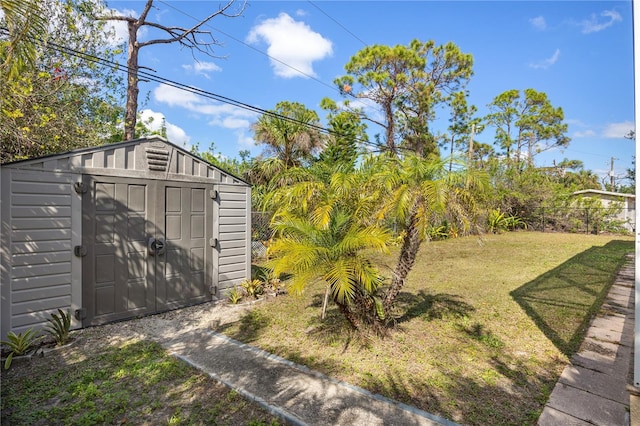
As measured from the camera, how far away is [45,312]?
4.02 meters

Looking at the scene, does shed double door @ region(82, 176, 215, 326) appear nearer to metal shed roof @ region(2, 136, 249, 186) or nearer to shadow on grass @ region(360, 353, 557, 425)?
metal shed roof @ region(2, 136, 249, 186)

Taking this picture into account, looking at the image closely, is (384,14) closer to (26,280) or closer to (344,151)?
(344,151)

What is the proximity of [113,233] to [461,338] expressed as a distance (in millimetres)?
5058

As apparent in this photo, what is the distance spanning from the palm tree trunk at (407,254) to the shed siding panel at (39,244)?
433 cm

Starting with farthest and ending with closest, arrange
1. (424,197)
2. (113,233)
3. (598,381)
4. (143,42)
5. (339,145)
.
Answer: (339,145) → (143,42) → (113,233) → (424,197) → (598,381)

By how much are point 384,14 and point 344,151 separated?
5.27m

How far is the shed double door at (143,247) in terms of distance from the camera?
4383mm

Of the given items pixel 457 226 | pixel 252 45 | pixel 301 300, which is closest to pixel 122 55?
pixel 252 45

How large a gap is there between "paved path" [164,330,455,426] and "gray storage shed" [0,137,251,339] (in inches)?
54.4

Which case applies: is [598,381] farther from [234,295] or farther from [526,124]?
[526,124]

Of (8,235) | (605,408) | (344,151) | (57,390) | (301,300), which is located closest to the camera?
(605,408)

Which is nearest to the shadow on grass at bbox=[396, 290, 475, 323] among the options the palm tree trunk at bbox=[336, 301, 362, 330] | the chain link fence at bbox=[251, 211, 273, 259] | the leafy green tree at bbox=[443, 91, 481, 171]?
the palm tree trunk at bbox=[336, 301, 362, 330]

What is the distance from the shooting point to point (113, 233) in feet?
14.8

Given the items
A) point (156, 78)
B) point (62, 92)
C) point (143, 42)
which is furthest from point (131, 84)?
point (156, 78)
